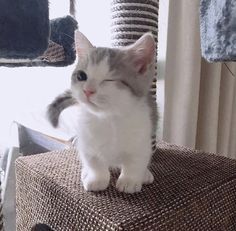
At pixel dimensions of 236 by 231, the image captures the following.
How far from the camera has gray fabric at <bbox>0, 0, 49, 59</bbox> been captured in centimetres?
53

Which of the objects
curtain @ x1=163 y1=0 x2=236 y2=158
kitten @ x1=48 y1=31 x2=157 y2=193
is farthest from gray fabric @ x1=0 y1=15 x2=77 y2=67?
curtain @ x1=163 y1=0 x2=236 y2=158

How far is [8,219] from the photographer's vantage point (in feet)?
3.79

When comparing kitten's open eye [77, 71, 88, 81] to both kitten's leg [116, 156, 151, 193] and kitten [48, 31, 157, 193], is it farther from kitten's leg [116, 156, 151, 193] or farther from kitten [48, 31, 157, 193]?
kitten's leg [116, 156, 151, 193]

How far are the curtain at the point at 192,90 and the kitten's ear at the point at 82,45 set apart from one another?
0.56 meters

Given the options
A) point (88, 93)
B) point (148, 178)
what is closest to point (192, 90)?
point (148, 178)

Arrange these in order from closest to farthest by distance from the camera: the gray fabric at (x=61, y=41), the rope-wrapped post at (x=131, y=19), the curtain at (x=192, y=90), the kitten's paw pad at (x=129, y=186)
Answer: the kitten's paw pad at (x=129, y=186) < the gray fabric at (x=61, y=41) < the rope-wrapped post at (x=131, y=19) < the curtain at (x=192, y=90)

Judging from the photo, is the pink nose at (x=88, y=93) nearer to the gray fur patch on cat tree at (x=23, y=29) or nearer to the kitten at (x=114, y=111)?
the kitten at (x=114, y=111)

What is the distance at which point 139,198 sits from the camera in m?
0.63

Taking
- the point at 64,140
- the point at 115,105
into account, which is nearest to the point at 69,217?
the point at 115,105

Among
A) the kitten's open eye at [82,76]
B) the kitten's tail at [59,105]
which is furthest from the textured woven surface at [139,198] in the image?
the kitten's open eye at [82,76]

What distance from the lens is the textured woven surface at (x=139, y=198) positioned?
580 mm

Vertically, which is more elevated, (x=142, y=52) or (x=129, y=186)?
(x=142, y=52)

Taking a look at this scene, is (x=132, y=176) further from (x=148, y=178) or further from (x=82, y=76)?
(x=82, y=76)

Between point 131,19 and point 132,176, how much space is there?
46 centimetres
